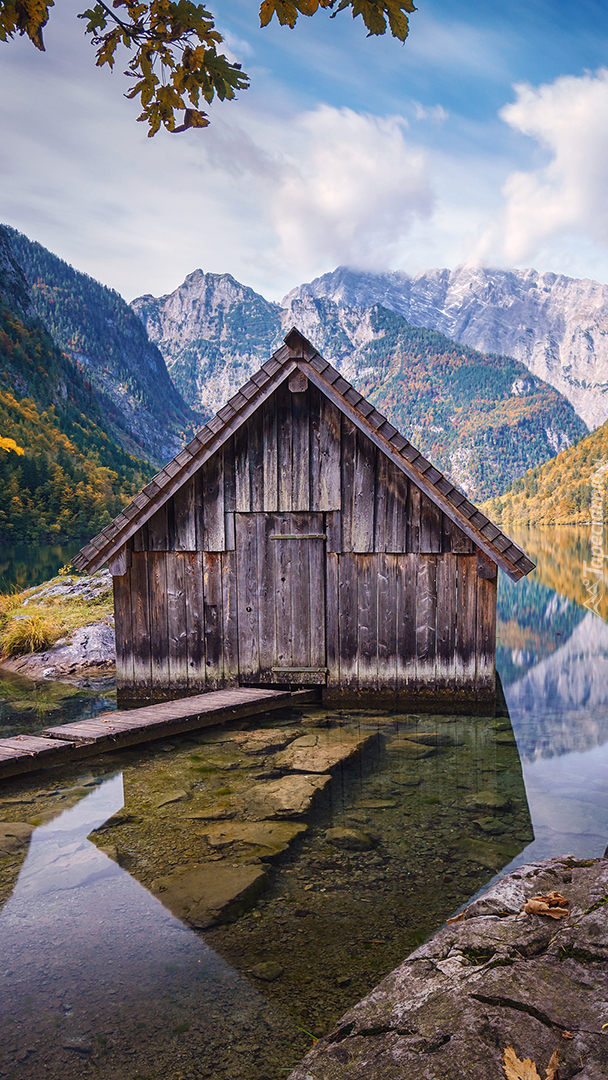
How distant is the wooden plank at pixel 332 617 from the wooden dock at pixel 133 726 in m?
0.46

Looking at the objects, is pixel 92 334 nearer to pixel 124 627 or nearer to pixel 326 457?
pixel 124 627

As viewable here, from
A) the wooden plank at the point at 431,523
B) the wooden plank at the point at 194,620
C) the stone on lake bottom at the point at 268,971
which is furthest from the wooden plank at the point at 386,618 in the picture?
the stone on lake bottom at the point at 268,971

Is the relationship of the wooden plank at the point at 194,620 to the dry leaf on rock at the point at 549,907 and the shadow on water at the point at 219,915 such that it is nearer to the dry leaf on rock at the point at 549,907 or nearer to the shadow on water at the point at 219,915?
the shadow on water at the point at 219,915

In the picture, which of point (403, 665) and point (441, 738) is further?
point (403, 665)

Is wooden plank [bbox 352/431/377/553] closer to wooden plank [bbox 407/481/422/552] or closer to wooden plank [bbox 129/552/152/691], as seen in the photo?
wooden plank [bbox 407/481/422/552]

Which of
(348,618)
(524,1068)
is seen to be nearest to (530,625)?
(348,618)

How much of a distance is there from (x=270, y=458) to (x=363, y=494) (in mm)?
1378

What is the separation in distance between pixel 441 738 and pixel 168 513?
15.6 feet

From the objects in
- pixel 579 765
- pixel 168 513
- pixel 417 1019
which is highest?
pixel 168 513

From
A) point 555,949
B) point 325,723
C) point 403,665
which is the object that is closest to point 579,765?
point 403,665

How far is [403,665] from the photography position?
30.8 feet

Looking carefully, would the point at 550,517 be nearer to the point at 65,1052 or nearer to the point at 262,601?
the point at 262,601

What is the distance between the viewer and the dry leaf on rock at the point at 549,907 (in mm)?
3184

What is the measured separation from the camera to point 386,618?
9.41 metres
